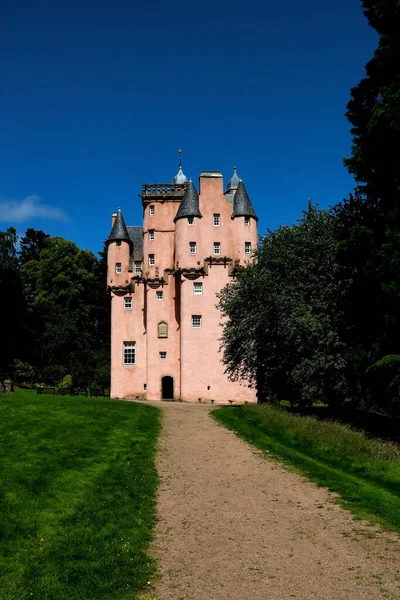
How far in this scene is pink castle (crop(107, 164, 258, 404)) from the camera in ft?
142

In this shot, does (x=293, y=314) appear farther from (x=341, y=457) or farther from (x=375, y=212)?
(x=341, y=457)

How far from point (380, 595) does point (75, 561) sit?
4.21m

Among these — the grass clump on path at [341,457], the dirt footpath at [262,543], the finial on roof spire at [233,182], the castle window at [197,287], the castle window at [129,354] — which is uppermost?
the finial on roof spire at [233,182]

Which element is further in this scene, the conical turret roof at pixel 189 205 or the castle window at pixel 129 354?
the castle window at pixel 129 354

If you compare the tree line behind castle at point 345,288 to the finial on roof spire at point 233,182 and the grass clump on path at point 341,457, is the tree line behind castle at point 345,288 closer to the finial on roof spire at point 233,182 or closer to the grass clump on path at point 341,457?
the grass clump on path at point 341,457

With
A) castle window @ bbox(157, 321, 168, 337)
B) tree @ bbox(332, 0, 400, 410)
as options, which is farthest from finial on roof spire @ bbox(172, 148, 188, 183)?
tree @ bbox(332, 0, 400, 410)

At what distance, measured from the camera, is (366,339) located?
2105 centimetres

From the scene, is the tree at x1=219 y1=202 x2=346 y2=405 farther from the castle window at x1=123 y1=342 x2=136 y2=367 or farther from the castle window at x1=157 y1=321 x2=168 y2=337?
the castle window at x1=123 y1=342 x2=136 y2=367

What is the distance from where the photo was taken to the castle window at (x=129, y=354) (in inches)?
1860

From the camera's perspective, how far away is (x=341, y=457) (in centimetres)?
1544

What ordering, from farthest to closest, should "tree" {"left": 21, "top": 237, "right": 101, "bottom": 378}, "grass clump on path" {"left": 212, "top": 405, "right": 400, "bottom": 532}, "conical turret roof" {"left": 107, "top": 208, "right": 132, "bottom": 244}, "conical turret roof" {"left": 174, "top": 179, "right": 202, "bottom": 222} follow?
"tree" {"left": 21, "top": 237, "right": 101, "bottom": 378} → "conical turret roof" {"left": 107, "top": 208, "right": 132, "bottom": 244} → "conical turret roof" {"left": 174, "top": 179, "right": 202, "bottom": 222} → "grass clump on path" {"left": 212, "top": 405, "right": 400, "bottom": 532}

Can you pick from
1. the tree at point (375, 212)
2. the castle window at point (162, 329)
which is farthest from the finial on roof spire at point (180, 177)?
the tree at point (375, 212)

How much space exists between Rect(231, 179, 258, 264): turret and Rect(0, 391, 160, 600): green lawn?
26.7 m

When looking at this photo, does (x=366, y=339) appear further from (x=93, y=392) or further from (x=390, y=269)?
(x=93, y=392)
